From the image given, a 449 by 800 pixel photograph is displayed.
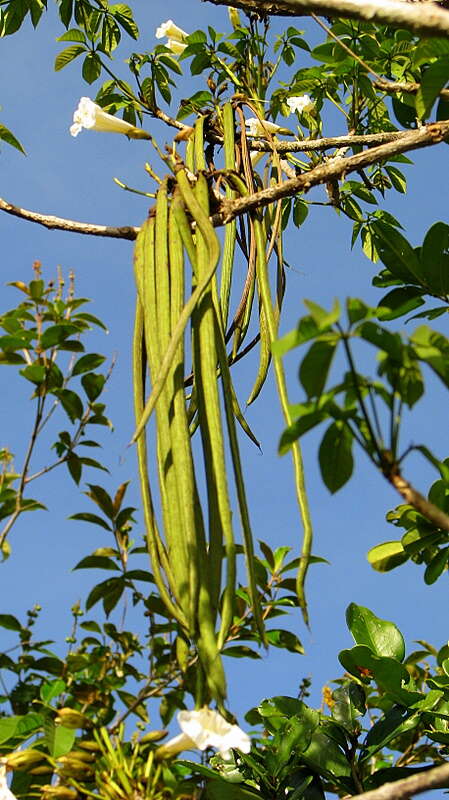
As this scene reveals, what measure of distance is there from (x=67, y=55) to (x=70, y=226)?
1417 mm

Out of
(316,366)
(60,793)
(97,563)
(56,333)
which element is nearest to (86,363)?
(56,333)

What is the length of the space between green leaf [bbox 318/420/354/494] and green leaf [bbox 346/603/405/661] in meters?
0.73

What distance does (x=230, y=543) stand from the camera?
3.54ft

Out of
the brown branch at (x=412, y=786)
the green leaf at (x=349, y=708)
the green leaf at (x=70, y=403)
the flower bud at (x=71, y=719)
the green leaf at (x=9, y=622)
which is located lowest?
the brown branch at (x=412, y=786)

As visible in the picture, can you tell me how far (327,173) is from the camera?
1.60 meters

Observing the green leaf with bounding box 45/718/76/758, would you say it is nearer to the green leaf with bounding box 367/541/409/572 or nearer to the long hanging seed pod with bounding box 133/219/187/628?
the green leaf with bounding box 367/541/409/572

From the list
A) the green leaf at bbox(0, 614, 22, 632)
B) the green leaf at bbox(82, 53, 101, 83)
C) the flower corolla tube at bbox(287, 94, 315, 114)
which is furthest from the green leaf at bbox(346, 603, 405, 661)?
the green leaf at bbox(82, 53, 101, 83)

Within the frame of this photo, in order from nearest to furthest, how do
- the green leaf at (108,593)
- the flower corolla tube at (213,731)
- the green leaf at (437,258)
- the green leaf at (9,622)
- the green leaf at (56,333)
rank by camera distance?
the flower corolla tube at (213,731) < the green leaf at (437,258) < the green leaf at (56,333) < the green leaf at (108,593) < the green leaf at (9,622)

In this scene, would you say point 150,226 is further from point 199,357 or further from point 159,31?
point 159,31

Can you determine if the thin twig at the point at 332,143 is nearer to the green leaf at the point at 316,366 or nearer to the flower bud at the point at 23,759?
the green leaf at the point at 316,366

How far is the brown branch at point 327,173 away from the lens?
5.14ft

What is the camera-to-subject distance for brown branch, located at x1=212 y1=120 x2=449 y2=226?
5.14 ft

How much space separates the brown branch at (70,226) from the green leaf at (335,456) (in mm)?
757

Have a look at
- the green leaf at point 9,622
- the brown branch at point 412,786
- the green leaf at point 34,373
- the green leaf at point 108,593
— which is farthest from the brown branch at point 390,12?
the green leaf at point 9,622
